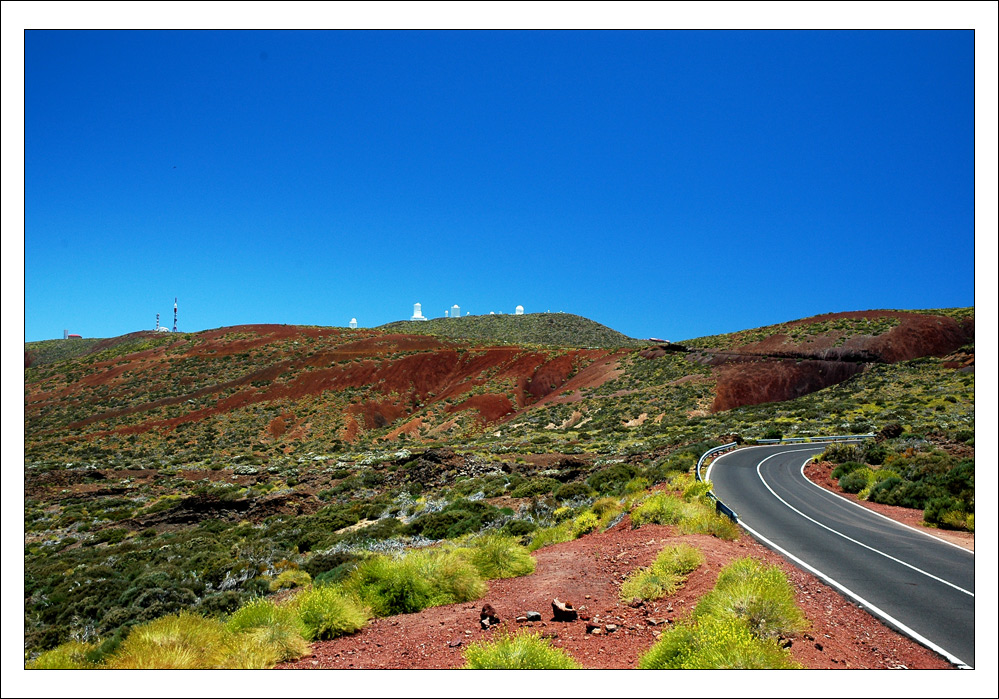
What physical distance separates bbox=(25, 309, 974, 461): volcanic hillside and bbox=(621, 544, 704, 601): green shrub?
111ft

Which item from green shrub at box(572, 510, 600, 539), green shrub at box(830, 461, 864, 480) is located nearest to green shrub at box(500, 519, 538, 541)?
green shrub at box(572, 510, 600, 539)

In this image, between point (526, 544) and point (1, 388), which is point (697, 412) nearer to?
point (526, 544)

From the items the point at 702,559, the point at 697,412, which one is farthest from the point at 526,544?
the point at 697,412

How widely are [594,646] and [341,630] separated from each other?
371 centimetres

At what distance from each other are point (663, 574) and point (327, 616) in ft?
17.7

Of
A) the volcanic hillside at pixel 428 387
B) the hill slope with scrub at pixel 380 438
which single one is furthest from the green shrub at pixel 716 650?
the volcanic hillside at pixel 428 387

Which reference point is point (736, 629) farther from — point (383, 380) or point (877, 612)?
point (383, 380)

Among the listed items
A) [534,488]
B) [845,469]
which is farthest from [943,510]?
[534,488]

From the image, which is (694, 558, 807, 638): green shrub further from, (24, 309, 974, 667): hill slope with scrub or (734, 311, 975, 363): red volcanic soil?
(734, 311, 975, 363): red volcanic soil

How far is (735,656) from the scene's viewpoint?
5105 mm

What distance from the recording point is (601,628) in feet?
23.5

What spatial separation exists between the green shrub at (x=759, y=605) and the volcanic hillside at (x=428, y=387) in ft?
119

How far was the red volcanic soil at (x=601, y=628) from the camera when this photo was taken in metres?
6.30

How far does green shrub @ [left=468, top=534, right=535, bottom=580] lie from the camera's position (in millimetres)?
10680
